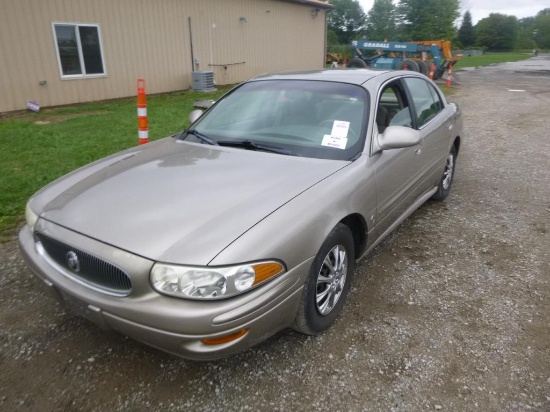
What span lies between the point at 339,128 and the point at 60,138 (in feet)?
19.3

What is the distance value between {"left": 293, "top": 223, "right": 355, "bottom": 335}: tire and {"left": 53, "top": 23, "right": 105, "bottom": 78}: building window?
34.3ft

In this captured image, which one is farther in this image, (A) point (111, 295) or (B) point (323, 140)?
(B) point (323, 140)

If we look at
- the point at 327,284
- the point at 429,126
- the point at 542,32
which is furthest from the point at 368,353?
the point at 542,32

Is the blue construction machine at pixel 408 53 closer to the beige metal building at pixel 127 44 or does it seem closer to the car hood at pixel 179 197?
the beige metal building at pixel 127 44

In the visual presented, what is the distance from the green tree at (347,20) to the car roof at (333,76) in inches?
2335

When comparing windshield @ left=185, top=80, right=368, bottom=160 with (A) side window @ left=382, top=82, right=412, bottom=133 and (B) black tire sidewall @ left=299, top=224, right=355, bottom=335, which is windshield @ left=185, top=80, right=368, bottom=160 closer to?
(A) side window @ left=382, top=82, right=412, bottom=133

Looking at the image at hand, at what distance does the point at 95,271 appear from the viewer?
81.8 inches

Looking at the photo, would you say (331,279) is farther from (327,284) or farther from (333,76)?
(333,76)

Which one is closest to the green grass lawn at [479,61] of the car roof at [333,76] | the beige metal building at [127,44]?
the beige metal building at [127,44]

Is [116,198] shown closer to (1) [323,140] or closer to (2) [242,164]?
(2) [242,164]

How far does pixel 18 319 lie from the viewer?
274cm

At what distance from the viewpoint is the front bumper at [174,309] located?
189 centimetres

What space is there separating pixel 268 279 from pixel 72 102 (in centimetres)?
1087

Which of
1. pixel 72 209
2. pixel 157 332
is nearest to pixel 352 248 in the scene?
pixel 157 332
